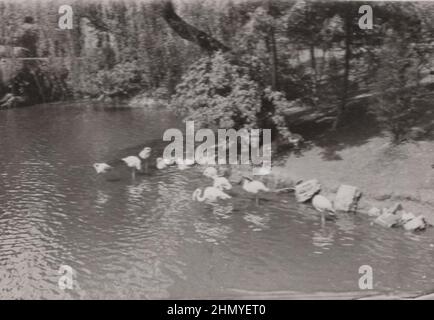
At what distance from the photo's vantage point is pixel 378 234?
13.8m

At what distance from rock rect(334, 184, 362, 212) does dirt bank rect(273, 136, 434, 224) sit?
287mm

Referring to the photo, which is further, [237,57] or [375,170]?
[237,57]

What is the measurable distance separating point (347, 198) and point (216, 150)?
206 inches

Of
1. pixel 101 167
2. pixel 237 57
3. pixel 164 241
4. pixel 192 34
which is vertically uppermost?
pixel 192 34

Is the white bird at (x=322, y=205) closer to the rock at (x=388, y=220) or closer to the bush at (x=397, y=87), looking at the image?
the rock at (x=388, y=220)

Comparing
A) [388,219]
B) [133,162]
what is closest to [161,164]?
[133,162]

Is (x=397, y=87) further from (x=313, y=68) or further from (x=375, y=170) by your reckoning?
(x=313, y=68)

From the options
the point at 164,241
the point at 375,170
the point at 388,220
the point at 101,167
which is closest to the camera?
the point at 164,241

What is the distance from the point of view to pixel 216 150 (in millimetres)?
18562

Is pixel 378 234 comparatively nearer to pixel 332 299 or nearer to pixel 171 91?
pixel 332 299

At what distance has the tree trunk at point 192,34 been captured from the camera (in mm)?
17078

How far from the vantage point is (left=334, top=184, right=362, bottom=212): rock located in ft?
49.6
